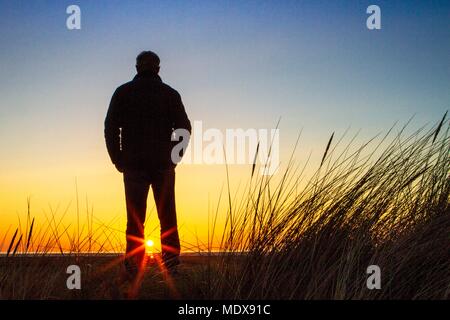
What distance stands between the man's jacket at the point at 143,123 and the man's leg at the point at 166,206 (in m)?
0.10

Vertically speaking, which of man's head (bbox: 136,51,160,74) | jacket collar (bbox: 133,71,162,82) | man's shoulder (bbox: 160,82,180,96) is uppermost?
man's head (bbox: 136,51,160,74)

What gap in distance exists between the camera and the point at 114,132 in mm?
5141

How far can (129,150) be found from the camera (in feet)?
16.6

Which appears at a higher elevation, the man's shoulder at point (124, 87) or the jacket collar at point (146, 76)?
the jacket collar at point (146, 76)

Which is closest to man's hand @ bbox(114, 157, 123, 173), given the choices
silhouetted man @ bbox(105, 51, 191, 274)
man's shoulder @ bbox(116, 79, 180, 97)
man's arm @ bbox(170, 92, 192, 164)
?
silhouetted man @ bbox(105, 51, 191, 274)

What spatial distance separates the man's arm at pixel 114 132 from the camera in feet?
16.8

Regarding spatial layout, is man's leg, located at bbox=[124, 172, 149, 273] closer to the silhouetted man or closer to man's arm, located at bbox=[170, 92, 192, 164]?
the silhouetted man

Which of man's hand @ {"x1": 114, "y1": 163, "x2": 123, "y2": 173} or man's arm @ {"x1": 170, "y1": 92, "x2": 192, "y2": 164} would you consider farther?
man's arm @ {"x1": 170, "y1": 92, "x2": 192, "y2": 164}

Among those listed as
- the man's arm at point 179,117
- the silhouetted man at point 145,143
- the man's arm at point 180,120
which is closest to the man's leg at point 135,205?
the silhouetted man at point 145,143

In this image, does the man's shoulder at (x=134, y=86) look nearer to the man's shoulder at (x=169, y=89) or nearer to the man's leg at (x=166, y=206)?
the man's shoulder at (x=169, y=89)

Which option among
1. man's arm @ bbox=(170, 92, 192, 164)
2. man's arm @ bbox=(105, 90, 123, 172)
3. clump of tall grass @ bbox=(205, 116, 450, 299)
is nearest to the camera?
clump of tall grass @ bbox=(205, 116, 450, 299)

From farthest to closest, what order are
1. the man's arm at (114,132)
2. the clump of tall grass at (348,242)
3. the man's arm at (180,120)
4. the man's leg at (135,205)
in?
the man's arm at (180,120), the man's arm at (114,132), the man's leg at (135,205), the clump of tall grass at (348,242)

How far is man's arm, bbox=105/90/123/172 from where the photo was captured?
5.12 metres
